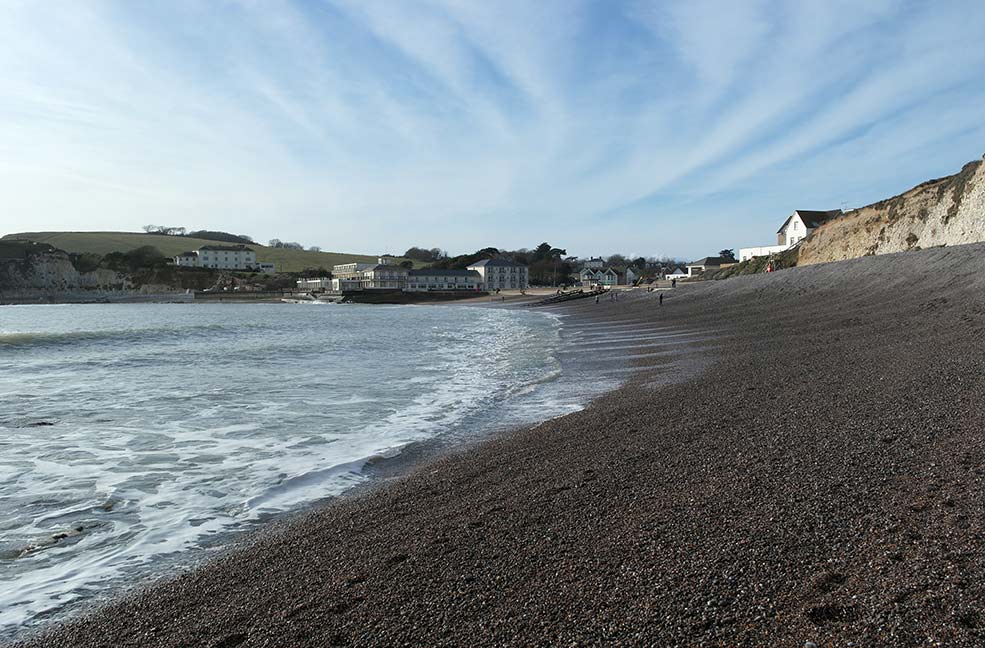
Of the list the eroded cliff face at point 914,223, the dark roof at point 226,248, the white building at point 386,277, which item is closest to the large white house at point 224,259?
the dark roof at point 226,248

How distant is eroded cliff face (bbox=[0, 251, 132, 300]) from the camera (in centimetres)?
10500

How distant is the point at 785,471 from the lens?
4766mm

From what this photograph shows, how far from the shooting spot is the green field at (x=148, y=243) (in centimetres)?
13525

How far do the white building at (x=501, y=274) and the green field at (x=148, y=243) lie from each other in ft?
171

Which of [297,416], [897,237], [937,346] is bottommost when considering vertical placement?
[297,416]

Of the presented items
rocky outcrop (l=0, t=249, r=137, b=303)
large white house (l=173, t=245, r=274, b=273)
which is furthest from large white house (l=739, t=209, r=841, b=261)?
large white house (l=173, t=245, r=274, b=273)

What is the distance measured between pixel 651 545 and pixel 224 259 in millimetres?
160113

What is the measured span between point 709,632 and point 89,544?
4850 millimetres

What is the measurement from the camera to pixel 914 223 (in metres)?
32.8

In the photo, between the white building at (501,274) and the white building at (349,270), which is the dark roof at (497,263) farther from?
the white building at (349,270)

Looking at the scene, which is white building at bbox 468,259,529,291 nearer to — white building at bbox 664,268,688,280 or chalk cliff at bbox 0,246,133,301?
white building at bbox 664,268,688,280

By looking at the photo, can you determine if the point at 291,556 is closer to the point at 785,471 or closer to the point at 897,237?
the point at 785,471

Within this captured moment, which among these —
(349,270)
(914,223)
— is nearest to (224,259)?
(349,270)

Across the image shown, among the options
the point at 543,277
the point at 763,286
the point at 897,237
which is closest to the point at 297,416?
the point at 763,286
